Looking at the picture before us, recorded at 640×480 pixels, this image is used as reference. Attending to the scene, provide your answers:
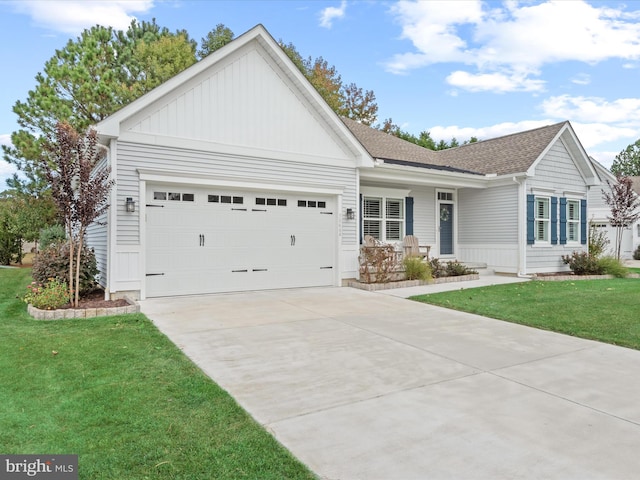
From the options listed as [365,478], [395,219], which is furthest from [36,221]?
[365,478]

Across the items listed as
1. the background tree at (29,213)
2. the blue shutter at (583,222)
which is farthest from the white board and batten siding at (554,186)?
the background tree at (29,213)

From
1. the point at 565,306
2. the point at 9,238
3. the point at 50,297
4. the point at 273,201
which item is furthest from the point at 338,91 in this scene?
the point at 50,297

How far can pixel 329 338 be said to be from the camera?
17.9ft

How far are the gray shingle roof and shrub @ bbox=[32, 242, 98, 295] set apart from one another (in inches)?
321

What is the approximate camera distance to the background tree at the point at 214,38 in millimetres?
26906

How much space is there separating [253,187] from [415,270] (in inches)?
182

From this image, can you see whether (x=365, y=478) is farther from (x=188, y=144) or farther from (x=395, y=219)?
(x=395, y=219)

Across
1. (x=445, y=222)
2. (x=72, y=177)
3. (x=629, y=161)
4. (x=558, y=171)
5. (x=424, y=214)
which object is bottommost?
(x=445, y=222)

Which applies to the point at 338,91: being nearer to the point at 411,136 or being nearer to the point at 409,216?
the point at 411,136

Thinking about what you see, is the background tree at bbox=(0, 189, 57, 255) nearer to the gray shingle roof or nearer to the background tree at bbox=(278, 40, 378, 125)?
the gray shingle roof

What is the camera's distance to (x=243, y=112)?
921cm

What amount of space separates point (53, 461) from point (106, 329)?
11.4 feet

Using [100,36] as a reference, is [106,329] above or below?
below

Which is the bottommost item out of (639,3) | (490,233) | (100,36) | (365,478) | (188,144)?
(365,478)
